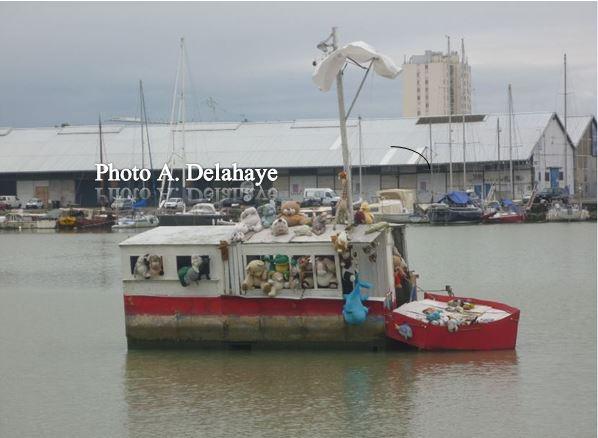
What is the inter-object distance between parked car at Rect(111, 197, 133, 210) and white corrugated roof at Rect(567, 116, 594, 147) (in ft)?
128

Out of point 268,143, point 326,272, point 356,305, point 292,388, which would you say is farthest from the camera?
point 268,143

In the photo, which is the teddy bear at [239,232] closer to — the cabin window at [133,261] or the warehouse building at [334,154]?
the cabin window at [133,261]

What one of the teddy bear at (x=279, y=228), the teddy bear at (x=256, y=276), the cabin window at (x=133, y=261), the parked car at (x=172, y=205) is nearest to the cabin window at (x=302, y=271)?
the teddy bear at (x=256, y=276)

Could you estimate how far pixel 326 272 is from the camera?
23125mm

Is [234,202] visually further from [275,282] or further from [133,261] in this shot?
[275,282]

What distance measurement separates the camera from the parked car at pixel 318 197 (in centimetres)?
8856

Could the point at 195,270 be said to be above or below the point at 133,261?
below

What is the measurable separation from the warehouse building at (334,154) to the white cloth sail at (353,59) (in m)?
63.4

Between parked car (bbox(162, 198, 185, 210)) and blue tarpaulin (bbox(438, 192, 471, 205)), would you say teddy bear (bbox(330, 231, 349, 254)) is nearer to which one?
parked car (bbox(162, 198, 185, 210))

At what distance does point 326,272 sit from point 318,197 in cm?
6700

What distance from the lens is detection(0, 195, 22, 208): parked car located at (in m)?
101

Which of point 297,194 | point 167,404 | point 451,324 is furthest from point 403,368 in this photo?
point 297,194

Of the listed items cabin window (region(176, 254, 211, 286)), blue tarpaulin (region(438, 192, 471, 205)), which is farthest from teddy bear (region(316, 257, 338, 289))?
blue tarpaulin (region(438, 192, 471, 205))

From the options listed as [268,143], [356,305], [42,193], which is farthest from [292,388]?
[42,193]
